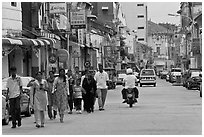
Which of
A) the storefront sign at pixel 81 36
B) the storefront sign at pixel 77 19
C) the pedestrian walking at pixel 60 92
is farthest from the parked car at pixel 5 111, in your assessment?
the storefront sign at pixel 81 36

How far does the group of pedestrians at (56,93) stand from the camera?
16.4 metres

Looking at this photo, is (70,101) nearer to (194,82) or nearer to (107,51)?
Answer: (194,82)

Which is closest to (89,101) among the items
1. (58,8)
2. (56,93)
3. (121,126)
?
(56,93)

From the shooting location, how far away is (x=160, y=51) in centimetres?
16138

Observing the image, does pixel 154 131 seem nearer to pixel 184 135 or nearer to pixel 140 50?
pixel 184 135

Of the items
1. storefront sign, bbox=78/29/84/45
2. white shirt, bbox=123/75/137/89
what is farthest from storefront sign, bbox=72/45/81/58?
white shirt, bbox=123/75/137/89

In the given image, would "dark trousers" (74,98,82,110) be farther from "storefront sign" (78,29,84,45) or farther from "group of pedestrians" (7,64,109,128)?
"storefront sign" (78,29,84,45)

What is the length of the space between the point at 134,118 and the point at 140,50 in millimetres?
126746

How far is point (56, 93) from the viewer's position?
59.8 ft

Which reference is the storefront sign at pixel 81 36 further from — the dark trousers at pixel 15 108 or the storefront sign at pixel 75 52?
the dark trousers at pixel 15 108

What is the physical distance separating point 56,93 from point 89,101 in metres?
4.09

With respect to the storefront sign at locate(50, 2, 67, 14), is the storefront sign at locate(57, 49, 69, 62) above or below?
below

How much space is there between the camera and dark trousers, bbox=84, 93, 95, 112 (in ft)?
72.3

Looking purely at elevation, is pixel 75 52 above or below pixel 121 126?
above
